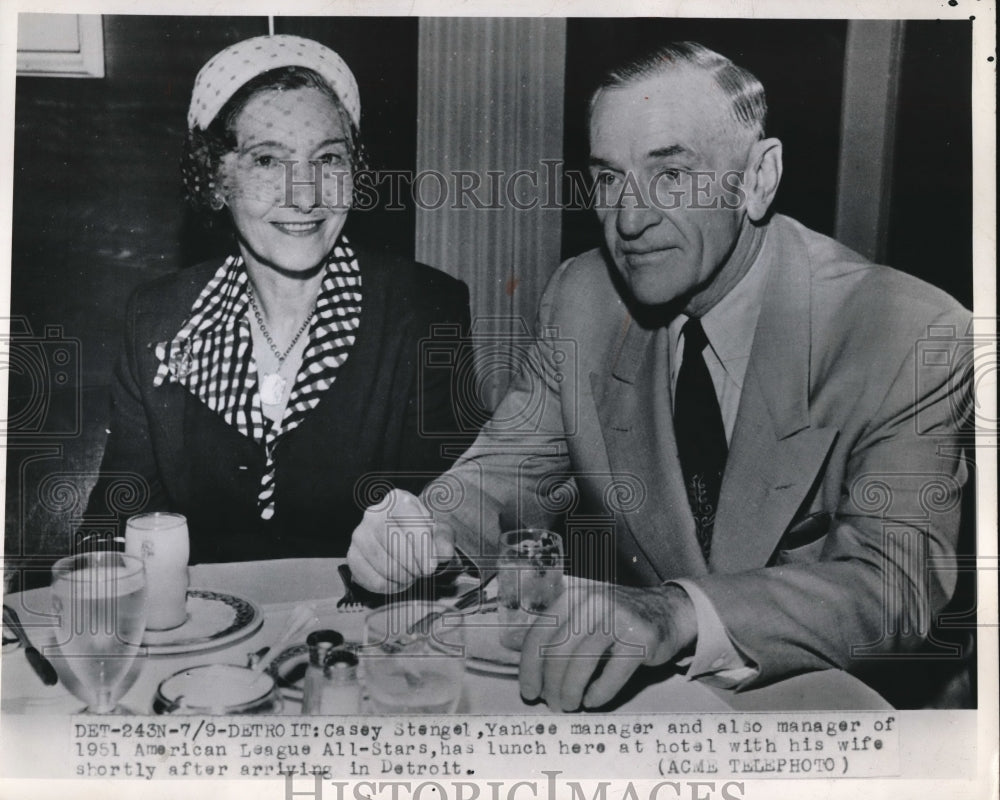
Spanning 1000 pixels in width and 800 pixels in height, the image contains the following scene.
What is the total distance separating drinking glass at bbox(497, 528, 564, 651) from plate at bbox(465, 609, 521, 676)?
0.01m

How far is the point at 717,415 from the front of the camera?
1581 millimetres

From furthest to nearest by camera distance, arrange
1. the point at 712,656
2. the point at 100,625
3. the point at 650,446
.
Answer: the point at 650,446, the point at 712,656, the point at 100,625

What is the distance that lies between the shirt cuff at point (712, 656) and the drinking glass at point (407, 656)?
362mm

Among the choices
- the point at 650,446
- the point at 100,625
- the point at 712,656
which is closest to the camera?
the point at 100,625

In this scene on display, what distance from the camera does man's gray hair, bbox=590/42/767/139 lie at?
5.15ft

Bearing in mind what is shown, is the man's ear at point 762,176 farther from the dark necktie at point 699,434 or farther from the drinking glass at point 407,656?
the drinking glass at point 407,656

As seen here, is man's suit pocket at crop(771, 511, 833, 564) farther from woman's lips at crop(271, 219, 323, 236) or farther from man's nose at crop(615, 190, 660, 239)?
woman's lips at crop(271, 219, 323, 236)

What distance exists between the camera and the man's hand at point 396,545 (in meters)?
1.53

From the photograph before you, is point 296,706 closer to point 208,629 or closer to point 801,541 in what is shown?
point 208,629

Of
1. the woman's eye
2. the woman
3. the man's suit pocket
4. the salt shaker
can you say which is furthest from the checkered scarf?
the man's suit pocket

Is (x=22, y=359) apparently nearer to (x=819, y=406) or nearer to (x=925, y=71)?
(x=819, y=406)

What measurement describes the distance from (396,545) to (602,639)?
35 cm

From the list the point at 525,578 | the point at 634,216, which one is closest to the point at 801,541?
the point at 525,578

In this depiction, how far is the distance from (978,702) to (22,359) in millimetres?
1650
